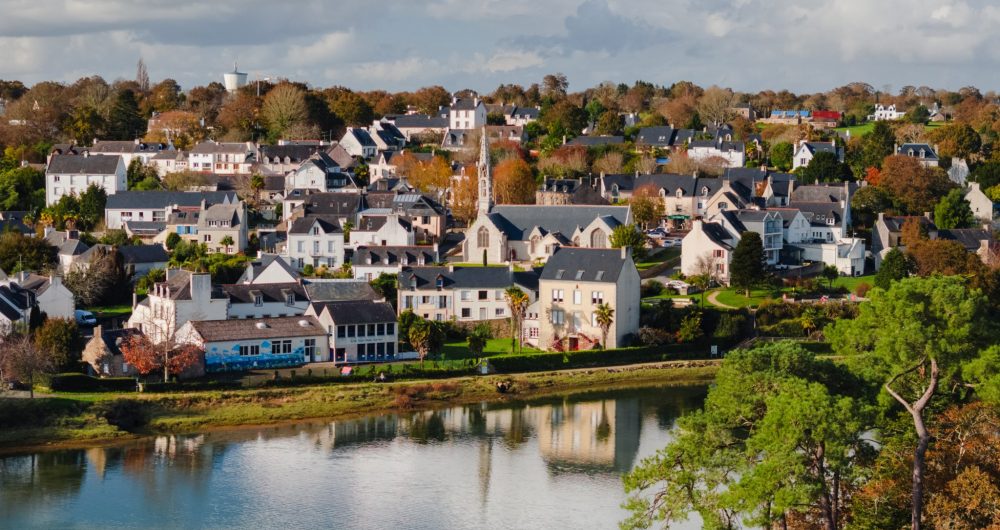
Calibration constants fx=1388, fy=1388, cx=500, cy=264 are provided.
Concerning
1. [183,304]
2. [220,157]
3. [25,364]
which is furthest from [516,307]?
[220,157]

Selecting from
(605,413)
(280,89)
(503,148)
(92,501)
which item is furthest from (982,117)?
(92,501)

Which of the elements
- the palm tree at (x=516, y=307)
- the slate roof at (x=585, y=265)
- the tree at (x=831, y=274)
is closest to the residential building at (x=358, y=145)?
the tree at (x=831, y=274)

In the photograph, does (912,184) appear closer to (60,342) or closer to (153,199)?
(153,199)

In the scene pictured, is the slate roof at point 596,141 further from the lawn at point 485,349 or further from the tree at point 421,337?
the tree at point 421,337

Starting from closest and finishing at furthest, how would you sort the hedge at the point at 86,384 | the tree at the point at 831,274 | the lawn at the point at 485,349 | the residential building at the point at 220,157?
1. the hedge at the point at 86,384
2. the lawn at the point at 485,349
3. the tree at the point at 831,274
4. the residential building at the point at 220,157

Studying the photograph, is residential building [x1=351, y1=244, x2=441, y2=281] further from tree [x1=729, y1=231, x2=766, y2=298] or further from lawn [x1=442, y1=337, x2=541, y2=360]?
tree [x1=729, y1=231, x2=766, y2=298]

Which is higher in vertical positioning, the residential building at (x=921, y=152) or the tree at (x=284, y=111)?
the tree at (x=284, y=111)

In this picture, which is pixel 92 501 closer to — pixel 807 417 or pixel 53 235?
pixel 807 417
